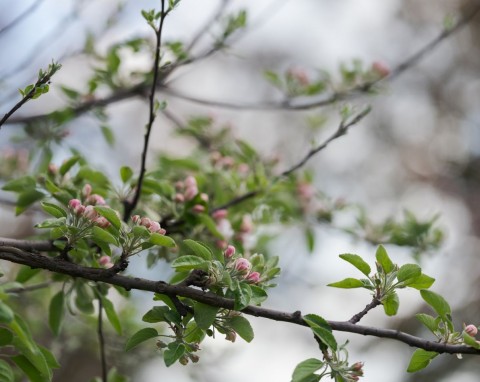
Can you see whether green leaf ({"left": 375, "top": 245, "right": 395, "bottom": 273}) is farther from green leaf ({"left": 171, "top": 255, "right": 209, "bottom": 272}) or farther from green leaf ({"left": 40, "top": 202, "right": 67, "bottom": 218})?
green leaf ({"left": 40, "top": 202, "right": 67, "bottom": 218})

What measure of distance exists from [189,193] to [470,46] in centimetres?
649

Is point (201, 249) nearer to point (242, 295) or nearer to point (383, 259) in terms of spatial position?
point (242, 295)

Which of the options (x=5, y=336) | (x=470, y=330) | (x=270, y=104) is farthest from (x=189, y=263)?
(x=270, y=104)

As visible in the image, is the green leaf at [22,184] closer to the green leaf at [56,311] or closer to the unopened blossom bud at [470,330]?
the green leaf at [56,311]

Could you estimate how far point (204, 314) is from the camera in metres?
1.36

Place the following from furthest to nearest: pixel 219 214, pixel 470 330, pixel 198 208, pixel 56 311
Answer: pixel 219 214 < pixel 198 208 < pixel 56 311 < pixel 470 330

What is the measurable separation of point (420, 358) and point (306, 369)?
0.27 m

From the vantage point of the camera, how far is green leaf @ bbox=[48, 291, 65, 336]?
1.89 meters

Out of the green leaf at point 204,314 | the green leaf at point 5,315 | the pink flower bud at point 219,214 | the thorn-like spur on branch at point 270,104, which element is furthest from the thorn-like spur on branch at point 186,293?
the thorn-like spur on branch at point 270,104

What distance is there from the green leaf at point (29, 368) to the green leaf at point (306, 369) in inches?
21.4

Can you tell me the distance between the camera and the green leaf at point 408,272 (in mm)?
1421

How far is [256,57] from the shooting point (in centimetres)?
799

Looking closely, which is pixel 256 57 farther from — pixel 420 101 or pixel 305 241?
pixel 305 241

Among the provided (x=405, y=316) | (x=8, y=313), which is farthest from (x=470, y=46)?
(x=8, y=313)
